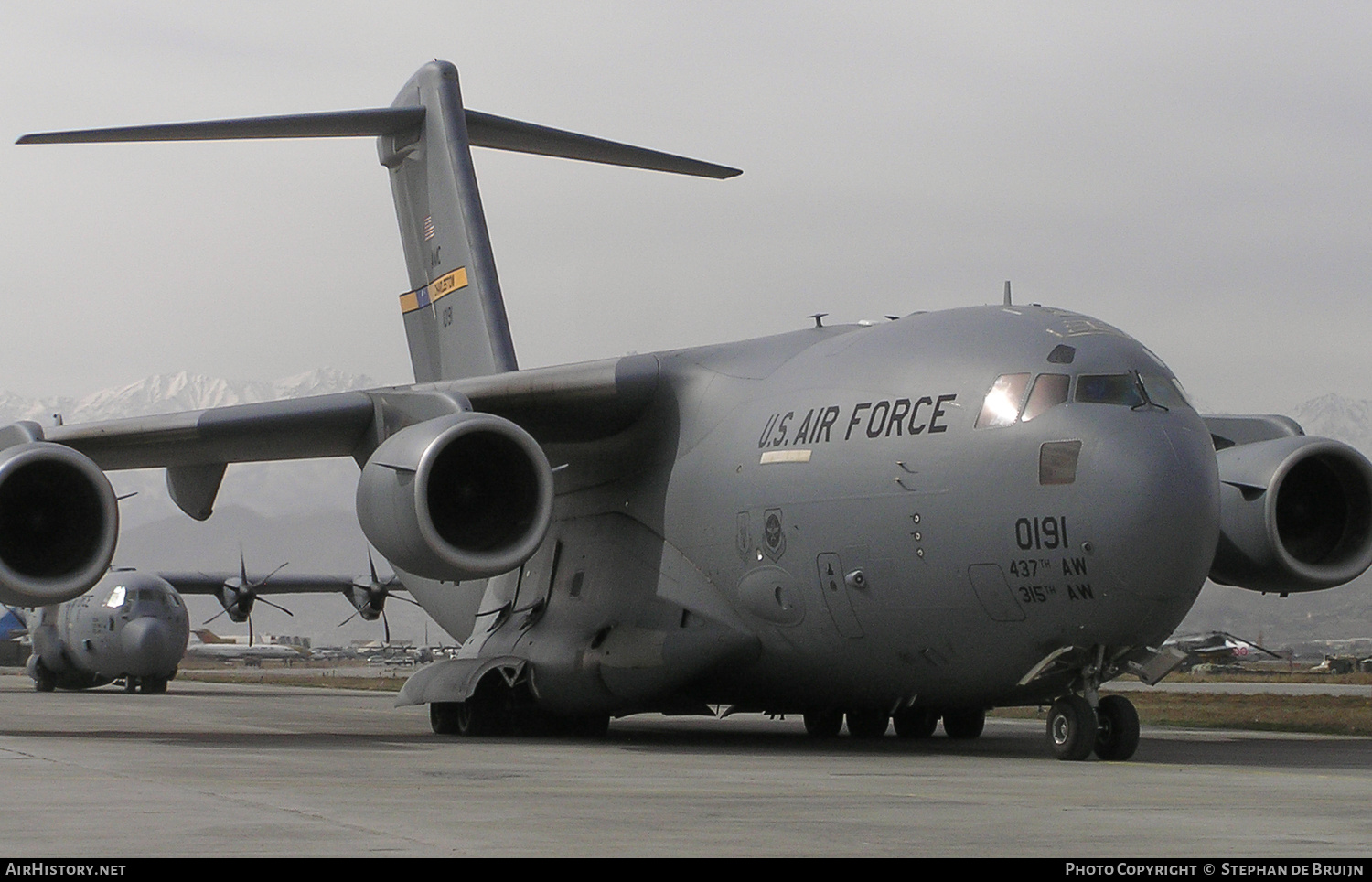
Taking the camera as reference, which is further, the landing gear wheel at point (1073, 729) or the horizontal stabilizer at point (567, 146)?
the horizontal stabilizer at point (567, 146)

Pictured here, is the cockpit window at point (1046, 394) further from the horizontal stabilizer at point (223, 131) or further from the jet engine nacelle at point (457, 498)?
the horizontal stabilizer at point (223, 131)

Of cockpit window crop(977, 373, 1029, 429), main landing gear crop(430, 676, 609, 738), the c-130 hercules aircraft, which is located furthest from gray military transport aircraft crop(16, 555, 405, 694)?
cockpit window crop(977, 373, 1029, 429)

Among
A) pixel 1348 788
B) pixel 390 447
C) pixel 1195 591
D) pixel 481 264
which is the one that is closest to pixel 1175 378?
pixel 1195 591

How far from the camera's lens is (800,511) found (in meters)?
14.0

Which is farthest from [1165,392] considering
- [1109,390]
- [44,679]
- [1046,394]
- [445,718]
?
[44,679]

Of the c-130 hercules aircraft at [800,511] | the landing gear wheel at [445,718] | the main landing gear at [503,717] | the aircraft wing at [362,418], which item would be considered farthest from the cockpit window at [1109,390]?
the landing gear wheel at [445,718]

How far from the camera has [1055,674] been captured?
42.8 ft

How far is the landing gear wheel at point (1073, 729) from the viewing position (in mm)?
12344

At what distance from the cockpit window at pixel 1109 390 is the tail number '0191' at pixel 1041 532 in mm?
906

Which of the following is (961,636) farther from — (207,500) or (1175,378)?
(207,500)

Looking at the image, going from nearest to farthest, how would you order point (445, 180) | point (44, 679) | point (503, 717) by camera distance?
point (503, 717)
point (445, 180)
point (44, 679)

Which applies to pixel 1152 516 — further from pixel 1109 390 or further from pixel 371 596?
pixel 371 596

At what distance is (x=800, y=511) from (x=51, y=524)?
20.8 ft

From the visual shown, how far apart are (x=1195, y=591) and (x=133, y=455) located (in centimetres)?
994
